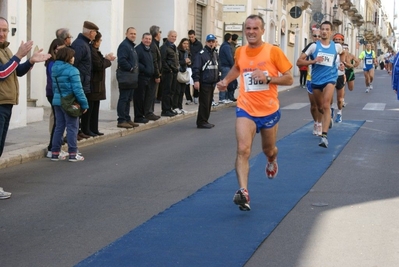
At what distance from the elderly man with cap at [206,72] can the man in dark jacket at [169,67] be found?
1700mm

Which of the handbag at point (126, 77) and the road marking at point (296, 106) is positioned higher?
the handbag at point (126, 77)

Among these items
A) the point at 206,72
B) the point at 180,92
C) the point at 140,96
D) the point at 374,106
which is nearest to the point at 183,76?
the point at 180,92

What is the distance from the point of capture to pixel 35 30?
18.5 metres

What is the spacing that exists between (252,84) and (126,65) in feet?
23.5

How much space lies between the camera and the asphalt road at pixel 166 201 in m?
6.16

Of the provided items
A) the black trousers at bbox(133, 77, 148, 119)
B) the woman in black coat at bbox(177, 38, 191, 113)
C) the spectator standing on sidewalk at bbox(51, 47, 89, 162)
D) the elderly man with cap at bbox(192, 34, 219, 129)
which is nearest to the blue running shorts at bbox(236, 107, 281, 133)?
the spectator standing on sidewalk at bbox(51, 47, 89, 162)

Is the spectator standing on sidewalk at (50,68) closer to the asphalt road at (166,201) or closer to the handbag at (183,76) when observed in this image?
the asphalt road at (166,201)

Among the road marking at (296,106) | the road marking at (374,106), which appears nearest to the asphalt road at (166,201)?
the road marking at (374,106)

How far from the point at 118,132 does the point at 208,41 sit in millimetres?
2761

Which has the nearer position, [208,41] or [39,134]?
[39,134]

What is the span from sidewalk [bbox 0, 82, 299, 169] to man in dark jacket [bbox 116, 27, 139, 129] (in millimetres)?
232

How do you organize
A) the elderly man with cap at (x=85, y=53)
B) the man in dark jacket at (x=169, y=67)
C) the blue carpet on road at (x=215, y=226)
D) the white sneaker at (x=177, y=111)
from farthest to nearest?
the white sneaker at (x=177, y=111) < the man in dark jacket at (x=169, y=67) < the elderly man with cap at (x=85, y=53) < the blue carpet on road at (x=215, y=226)

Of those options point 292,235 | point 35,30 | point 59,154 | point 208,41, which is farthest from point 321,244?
point 35,30

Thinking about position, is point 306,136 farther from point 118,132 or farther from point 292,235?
point 292,235
